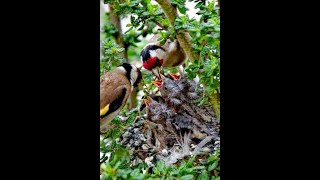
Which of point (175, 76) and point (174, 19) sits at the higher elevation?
point (174, 19)

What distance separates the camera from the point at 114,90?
2.89 ft

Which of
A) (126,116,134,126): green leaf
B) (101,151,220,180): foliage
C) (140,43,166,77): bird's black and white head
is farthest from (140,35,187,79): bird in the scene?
(101,151,220,180): foliage

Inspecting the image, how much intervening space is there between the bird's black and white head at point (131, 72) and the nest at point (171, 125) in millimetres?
56

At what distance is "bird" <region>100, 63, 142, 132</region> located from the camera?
868 millimetres

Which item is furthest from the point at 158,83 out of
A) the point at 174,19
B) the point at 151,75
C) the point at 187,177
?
the point at 187,177

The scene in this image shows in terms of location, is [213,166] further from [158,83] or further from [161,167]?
[158,83]

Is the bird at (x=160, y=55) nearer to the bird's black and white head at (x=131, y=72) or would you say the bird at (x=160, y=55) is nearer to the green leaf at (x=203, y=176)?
the bird's black and white head at (x=131, y=72)

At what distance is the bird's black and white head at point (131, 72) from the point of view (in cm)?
91

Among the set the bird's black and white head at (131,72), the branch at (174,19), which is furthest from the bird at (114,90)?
the branch at (174,19)
